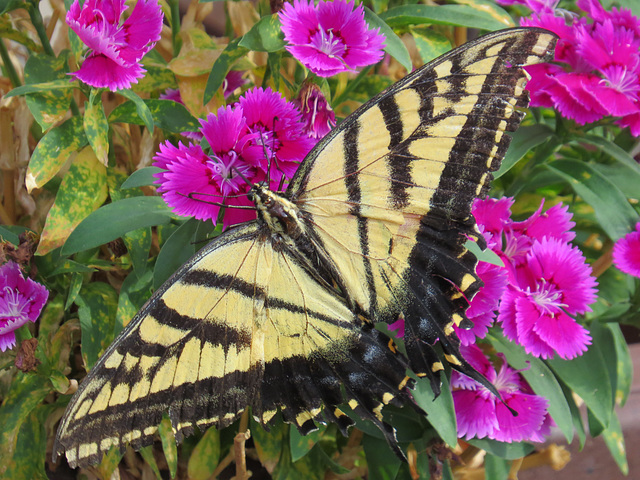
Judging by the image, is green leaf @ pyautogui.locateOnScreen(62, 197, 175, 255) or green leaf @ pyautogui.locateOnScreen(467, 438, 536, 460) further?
green leaf @ pyautogui.locateOnScreen(467, 438, 536, 460)

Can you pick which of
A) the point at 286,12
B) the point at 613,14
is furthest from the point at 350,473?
the point at 613,14

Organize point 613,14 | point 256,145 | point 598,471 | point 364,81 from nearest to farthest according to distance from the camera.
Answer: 1. point 256,145
2. point 613,14
3. point 364,81
4. point 598,471

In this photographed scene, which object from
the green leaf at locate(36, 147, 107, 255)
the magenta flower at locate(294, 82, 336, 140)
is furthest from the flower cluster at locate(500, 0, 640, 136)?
the green leaf at locate(36, 147, 107, 255)

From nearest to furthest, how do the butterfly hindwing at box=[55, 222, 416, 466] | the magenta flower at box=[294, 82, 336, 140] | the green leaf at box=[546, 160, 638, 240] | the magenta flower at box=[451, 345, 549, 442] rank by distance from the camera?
the butterfly hindwing at box=[55, 222, 416, 466]
the magenta flower at box=[294, 82, 336, 140]
the magenta flower at box=[451, 345, 549, 442]
the green leaf at box=[546, 160, 638, 240]

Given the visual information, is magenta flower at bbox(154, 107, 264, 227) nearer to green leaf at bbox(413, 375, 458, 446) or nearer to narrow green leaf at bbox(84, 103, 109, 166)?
narrow green leaf at bbox(84, 103, 109, 166)

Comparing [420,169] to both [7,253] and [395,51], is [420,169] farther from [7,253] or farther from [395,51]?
[7,253]

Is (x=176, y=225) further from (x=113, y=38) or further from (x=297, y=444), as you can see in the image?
(x=297, y=444)

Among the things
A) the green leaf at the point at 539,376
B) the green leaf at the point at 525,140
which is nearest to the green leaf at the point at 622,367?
the green leaf at the point at 539,376
